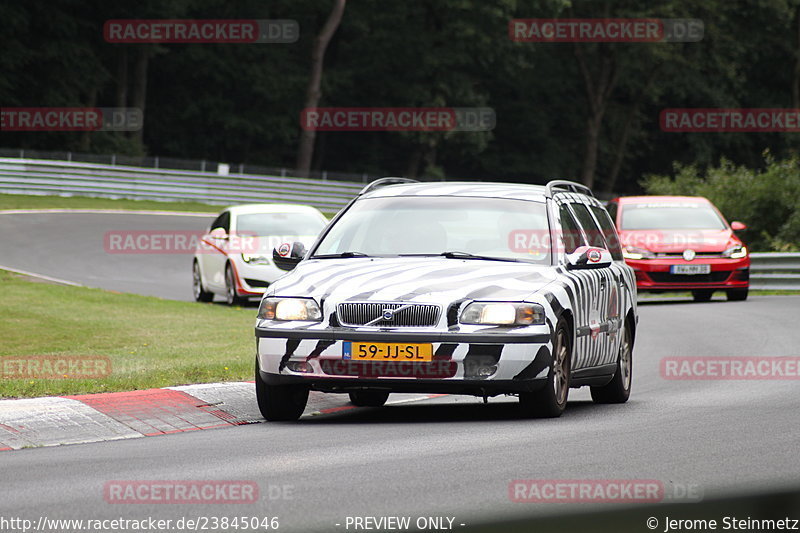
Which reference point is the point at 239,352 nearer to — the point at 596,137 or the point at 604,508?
the point at 604,508

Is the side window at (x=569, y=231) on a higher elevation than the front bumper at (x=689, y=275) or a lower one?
higher

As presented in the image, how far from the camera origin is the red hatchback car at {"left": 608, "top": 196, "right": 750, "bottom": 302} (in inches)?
874

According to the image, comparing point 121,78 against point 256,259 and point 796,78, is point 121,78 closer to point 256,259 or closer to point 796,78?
point 796,78

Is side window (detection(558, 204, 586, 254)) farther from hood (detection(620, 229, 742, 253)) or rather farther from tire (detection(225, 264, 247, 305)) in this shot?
hood (detection(620, 229, 742, 253))

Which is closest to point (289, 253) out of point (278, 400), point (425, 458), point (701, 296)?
point (278, 400)

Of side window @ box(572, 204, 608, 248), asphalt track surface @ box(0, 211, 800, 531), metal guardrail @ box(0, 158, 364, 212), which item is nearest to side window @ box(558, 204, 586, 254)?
side window @ box(572, 204, 608, 248)

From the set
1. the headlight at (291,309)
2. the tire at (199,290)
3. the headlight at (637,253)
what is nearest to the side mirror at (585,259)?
the headlight at (291,309)

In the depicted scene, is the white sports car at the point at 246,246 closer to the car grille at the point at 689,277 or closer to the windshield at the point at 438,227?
the car grille at the point at 689,277

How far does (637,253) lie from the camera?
22375 millimetres

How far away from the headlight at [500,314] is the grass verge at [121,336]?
274 centimetres

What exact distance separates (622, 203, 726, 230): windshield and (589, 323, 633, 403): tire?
1210 centimetres

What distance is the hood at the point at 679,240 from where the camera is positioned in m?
22.2

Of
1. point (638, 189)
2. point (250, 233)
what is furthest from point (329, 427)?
point (638, 189)

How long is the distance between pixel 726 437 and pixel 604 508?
5.79 meters
